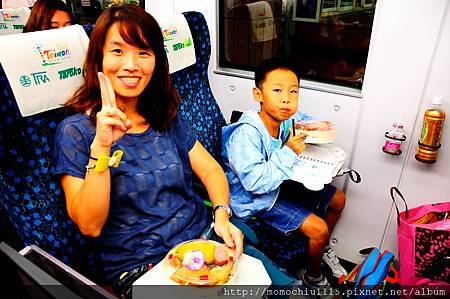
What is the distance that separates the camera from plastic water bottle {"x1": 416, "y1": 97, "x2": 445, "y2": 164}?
5.57 feet

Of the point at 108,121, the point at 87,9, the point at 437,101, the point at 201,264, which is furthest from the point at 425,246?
the point at 87,9

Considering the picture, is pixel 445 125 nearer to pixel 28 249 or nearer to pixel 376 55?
Answer: pixel 376 55

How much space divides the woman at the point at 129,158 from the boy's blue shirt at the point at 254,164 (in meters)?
0.24

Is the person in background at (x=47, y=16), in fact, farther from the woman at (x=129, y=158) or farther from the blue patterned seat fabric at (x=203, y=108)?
the woman at (x=129, y=158)

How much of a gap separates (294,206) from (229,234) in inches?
23.7

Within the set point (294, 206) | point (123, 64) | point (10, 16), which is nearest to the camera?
point (123, 64)

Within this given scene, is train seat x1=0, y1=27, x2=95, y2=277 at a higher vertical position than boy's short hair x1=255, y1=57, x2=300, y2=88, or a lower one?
lower

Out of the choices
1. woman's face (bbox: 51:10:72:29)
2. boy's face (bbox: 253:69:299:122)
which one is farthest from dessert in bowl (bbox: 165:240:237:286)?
woman's face (bbox: 51:10:72:29)

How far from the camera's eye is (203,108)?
204cm

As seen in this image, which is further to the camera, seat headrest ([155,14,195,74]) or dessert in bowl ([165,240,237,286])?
seat headrest ([155,14,195,74])

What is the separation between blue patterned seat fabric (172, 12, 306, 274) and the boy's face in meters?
0.45

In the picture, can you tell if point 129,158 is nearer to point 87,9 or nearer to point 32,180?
point 32,180

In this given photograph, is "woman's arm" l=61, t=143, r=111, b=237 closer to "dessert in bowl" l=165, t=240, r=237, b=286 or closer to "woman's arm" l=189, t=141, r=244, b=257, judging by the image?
"dessert in bowl" l=165, t=240, r=237, b=286

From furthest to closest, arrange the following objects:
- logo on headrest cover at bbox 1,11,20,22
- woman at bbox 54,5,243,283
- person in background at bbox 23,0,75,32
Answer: logo on headrest cover at bbox 1,11,20,22
person in background at bbox 23,0,75,32
woman at bbox 54,5,243,283
